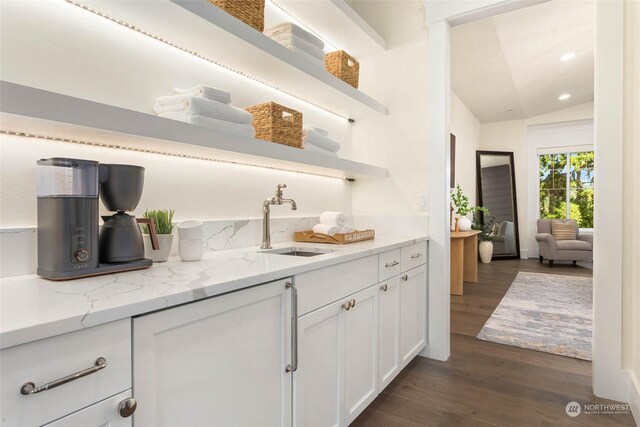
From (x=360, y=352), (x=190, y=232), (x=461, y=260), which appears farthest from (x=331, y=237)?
(x=461, y=260)

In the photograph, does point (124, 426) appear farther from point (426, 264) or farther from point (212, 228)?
point (426, 264)

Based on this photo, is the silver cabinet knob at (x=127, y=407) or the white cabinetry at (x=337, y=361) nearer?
the silver cabinet knob at (x=127, y=407)

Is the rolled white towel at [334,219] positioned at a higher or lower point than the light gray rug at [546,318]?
higher

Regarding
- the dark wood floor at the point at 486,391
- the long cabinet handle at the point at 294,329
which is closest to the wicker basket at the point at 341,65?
the long cabinet handle at the point at 294,329

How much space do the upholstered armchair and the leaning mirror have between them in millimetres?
665

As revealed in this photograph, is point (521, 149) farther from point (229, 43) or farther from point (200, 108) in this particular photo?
point (200, 108)

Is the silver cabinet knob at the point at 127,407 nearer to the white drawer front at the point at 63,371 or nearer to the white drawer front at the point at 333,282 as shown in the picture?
the white drawer front at the point at 63,371

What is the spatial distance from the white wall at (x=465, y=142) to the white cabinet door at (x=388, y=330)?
435 centimetres

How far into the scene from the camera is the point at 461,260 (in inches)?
172

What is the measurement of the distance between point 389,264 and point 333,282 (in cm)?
60

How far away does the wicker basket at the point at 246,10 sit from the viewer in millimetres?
1506

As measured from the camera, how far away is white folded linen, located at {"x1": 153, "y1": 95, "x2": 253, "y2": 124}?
138 cm

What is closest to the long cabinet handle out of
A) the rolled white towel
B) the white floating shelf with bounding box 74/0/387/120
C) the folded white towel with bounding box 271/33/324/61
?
the rolled white towel

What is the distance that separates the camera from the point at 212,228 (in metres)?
1.72
